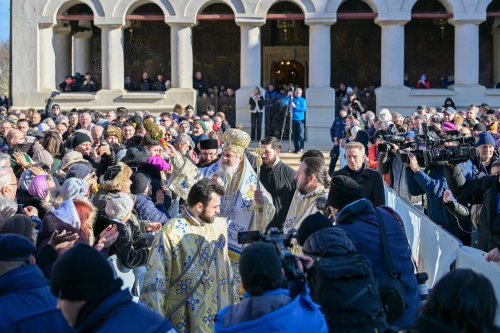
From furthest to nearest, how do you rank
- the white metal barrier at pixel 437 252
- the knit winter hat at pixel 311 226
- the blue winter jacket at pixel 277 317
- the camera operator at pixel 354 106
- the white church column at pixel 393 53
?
the white church column at pixel 393 53, the camera operator at pixel 354 106, the white metal barrier at pixel 437 252, the knit winter hat at pixel 311 226, the blue winter jacket at pixel 277 317

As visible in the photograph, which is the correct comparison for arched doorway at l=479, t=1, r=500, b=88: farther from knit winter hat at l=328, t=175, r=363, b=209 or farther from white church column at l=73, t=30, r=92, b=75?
knit winter hat at l=328, t=175, r=363, b=209

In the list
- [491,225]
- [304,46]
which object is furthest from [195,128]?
[304,46]

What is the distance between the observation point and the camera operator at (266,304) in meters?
4.39

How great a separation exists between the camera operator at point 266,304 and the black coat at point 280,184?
550 cm

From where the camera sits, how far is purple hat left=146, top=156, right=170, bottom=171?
37.7 ft

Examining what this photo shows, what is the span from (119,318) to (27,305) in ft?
2.42

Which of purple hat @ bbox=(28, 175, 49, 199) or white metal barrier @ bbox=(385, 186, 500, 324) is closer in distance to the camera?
white metal barrier @ bbox=(385, 186, 500, 324)

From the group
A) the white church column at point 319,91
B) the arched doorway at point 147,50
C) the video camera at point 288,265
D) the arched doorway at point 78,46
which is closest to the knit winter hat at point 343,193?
the video camera at point 288,265

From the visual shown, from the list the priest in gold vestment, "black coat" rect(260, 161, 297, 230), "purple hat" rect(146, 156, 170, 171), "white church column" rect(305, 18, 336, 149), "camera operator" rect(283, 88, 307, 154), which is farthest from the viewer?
"white church column" rect(305, 18, 336, 149)

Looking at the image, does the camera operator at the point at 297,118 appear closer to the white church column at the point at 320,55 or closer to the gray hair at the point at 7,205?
the white church column at the point at 320,55

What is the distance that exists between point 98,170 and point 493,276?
244 inches

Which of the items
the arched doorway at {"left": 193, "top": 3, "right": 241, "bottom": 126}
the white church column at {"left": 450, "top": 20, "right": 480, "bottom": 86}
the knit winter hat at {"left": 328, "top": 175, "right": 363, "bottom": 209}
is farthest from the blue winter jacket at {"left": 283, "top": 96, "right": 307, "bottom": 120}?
the knit winter hat at {"left": 328, "top": 175, "right": 363, "bottom": 209}

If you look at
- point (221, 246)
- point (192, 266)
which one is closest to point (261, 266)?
point (192, 266)

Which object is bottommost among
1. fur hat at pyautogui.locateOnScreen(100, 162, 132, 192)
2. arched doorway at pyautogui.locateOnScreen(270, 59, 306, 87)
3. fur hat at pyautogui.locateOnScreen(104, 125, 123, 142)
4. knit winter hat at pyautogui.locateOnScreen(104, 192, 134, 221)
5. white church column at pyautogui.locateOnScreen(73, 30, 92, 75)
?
knit winter hat at pyautogui.locateOnScreen(104, 192, 134, 221)
